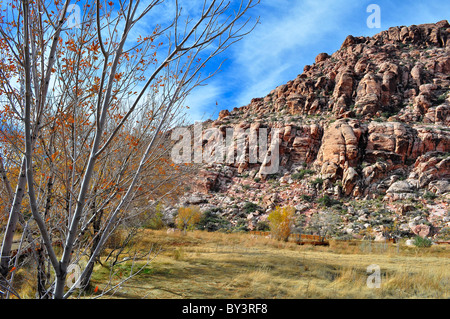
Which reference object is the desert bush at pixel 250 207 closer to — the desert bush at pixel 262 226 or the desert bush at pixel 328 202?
the desert bush at pixel 262 226

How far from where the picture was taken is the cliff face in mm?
28438

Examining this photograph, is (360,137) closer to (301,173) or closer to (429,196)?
(301,173)

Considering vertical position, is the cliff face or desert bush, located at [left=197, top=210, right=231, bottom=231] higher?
the cliff face

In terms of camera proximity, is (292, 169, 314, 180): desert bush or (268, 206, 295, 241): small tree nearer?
(268, 206, 295, 241): small tree

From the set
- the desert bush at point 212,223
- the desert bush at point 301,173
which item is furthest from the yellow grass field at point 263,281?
the desert bush at point 301,173

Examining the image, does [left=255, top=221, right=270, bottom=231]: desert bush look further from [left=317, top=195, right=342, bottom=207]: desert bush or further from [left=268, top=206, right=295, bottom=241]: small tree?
[left=268, top=206, right=295, bottom=241]: small tree

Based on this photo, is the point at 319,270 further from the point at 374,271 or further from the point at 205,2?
the point at 205,2

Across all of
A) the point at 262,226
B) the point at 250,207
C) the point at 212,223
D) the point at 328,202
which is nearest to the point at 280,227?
the point at 262,226

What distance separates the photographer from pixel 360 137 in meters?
33.1

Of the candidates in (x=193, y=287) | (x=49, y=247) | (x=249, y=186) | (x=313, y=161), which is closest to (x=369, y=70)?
(x=313, y=161)

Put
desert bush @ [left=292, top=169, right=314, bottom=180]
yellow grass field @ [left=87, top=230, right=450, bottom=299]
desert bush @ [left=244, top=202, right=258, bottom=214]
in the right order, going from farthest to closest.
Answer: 1. desert bush @ [left=292, top=169, right=314, bottom=180]
2. desert bush @ [left=244, top=202, right=258, bottom=214]
3. yellow grass field @ [left=87, top=230, right=450, bottom=299]

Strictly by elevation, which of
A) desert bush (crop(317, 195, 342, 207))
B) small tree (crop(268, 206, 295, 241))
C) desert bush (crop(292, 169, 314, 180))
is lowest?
small tree (crop(268, 206, 295, 241))

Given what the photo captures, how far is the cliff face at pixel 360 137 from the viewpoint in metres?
28.4

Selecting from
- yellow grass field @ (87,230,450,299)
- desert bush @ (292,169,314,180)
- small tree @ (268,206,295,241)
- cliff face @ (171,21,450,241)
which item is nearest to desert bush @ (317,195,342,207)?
cliff face @ (171,21,450,241)
